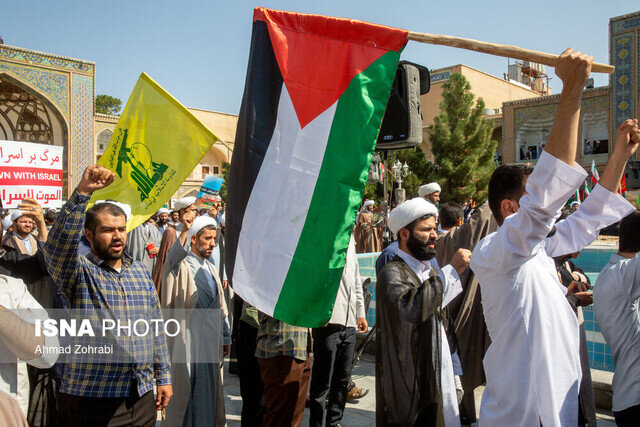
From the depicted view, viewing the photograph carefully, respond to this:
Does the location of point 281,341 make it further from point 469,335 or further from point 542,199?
point 542,199

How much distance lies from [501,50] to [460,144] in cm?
2276

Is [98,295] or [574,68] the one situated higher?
[574,68]

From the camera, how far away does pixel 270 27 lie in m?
2.19

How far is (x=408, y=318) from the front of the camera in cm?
255

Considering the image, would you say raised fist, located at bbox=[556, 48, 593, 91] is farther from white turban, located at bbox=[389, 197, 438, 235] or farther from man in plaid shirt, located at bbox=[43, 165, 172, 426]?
man in plaid shirt, located at bbox=[43, 165, 172, 426]

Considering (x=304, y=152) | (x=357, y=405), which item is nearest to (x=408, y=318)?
(x=304, y=152)

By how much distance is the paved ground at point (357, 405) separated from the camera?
4145 mm

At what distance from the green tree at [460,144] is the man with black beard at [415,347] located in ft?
69.6

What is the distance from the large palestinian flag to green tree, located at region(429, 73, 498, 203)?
21824 millimetres

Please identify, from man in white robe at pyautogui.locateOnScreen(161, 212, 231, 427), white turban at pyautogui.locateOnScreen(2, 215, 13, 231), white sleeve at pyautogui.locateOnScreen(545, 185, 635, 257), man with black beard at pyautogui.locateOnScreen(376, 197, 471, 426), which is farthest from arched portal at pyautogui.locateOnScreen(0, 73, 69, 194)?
white sleeve at pyautogui.locateOnScreen(545, 185, 635, 257)

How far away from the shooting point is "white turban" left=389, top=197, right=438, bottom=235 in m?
2.92

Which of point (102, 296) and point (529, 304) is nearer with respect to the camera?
point (529, 304)

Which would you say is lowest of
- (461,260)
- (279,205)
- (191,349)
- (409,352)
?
(191,349)

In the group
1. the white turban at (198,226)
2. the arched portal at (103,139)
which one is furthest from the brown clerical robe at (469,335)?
the arched portal at (103,139)
